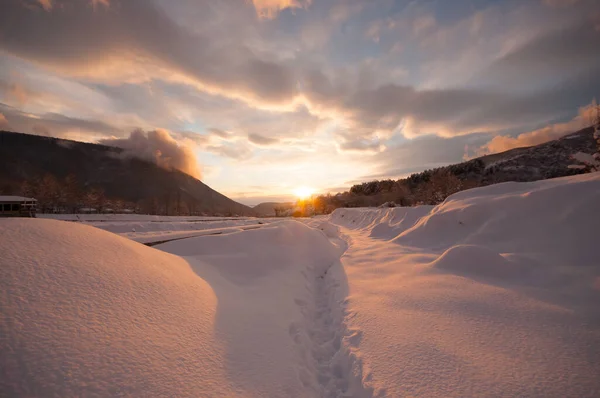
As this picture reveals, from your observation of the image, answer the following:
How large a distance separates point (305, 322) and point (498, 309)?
12.8 feet

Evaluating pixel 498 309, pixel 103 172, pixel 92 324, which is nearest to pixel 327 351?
pixel 498 309

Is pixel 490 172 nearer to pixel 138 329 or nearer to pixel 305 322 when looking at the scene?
pixel 305 322

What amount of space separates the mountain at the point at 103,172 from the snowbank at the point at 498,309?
116 metres

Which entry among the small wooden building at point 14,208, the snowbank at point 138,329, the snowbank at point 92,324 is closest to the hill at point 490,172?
the snowbank at point 138,329

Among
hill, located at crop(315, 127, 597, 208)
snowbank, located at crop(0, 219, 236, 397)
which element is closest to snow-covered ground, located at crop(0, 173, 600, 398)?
snowbank, located at crop(0, 219, 236, 397)

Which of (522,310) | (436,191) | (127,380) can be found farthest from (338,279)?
(436,191)

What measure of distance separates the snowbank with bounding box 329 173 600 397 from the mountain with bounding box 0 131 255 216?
11571cm

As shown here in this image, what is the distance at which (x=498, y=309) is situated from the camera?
13.5 ft

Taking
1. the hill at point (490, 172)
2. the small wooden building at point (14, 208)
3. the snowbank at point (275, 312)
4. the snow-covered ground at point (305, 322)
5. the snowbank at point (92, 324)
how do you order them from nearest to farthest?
the snowbank at point (92, 324), the snow-covered ground at point (305, 322), the snowbank at point (275, 312), the small wooden building at point (14, 208), the hill at point (490, 172)

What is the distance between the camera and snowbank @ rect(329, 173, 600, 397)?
2795 millimetres

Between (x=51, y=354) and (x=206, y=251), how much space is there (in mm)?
6618

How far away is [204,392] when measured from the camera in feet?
8.29

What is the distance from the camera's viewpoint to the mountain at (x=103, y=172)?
4985 inches

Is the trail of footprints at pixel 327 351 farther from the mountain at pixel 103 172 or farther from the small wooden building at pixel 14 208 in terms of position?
the mountain at pixel 103 172
